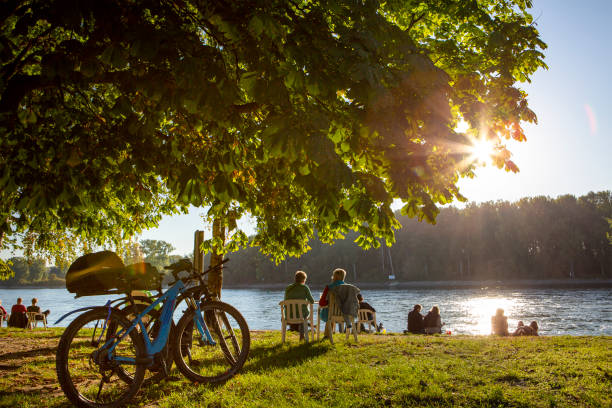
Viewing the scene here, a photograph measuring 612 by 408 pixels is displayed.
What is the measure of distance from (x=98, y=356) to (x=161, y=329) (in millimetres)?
A: 620

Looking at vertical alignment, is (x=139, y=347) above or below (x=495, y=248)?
below

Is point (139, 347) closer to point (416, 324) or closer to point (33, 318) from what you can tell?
point (416, 324)

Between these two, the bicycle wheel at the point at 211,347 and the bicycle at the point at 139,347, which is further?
the bicycle wheel at the point at 211,347

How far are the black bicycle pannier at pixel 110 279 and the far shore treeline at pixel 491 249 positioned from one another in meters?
57.9

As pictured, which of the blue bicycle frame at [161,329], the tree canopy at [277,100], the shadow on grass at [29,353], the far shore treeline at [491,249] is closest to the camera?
the tree canopy at [277,100]

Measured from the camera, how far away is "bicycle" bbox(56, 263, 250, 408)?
13.0 ft

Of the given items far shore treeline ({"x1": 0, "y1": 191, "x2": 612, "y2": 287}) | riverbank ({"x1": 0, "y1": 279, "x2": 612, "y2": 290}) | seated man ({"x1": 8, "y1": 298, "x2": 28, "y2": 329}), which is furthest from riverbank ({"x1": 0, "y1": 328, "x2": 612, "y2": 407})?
riverbank ({"x1": 0, "y1": 279, "x2": 612, "y2": 290})

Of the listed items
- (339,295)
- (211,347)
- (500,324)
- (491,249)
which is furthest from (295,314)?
(491,249)

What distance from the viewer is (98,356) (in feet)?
13.5

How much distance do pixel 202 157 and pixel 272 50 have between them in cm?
180

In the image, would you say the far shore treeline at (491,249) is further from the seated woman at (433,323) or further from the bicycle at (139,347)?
the bicycle at (139,347)

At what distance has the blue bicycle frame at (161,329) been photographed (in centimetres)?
414

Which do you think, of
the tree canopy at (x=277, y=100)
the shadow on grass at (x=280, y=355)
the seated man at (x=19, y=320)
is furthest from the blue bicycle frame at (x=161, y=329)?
the seated man at (x=19, y=320)

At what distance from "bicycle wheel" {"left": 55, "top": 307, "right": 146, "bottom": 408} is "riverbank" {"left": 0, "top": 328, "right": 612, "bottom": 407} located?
9.2 inches
